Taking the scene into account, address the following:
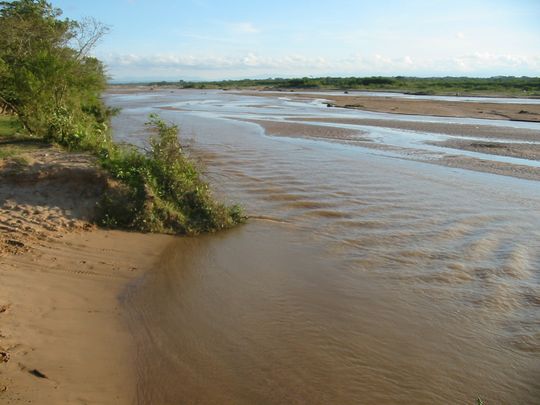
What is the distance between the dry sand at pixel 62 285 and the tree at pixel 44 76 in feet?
7.10

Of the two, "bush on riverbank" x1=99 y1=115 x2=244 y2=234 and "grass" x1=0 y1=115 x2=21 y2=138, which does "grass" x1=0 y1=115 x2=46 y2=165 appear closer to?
"grass" x1=0 y1=115 x2=21 y2=138

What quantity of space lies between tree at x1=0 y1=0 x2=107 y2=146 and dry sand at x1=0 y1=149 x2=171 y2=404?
216 cm

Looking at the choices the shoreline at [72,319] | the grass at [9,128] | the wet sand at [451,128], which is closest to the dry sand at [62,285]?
the shoreline at [72,319]

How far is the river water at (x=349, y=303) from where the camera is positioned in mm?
4246

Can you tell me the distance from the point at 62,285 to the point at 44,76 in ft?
28.8

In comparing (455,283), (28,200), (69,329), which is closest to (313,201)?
(455,283)

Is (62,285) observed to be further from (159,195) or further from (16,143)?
(16,143)

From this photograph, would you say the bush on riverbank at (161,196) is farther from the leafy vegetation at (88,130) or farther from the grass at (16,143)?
the grass at (16,143)

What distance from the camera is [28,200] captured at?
7395 millimetres

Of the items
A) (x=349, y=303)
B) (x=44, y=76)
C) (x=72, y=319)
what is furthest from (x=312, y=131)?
(x=72, y=319)

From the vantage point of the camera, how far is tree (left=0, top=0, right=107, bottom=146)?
10977 millimetres

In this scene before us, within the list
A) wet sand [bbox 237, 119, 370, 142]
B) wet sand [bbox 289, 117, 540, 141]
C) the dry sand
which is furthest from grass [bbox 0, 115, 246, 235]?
wet sand [bbox 289, 117, 540, 141]

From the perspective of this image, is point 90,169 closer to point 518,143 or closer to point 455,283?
point 455,283

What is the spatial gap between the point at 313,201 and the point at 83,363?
261 inches
